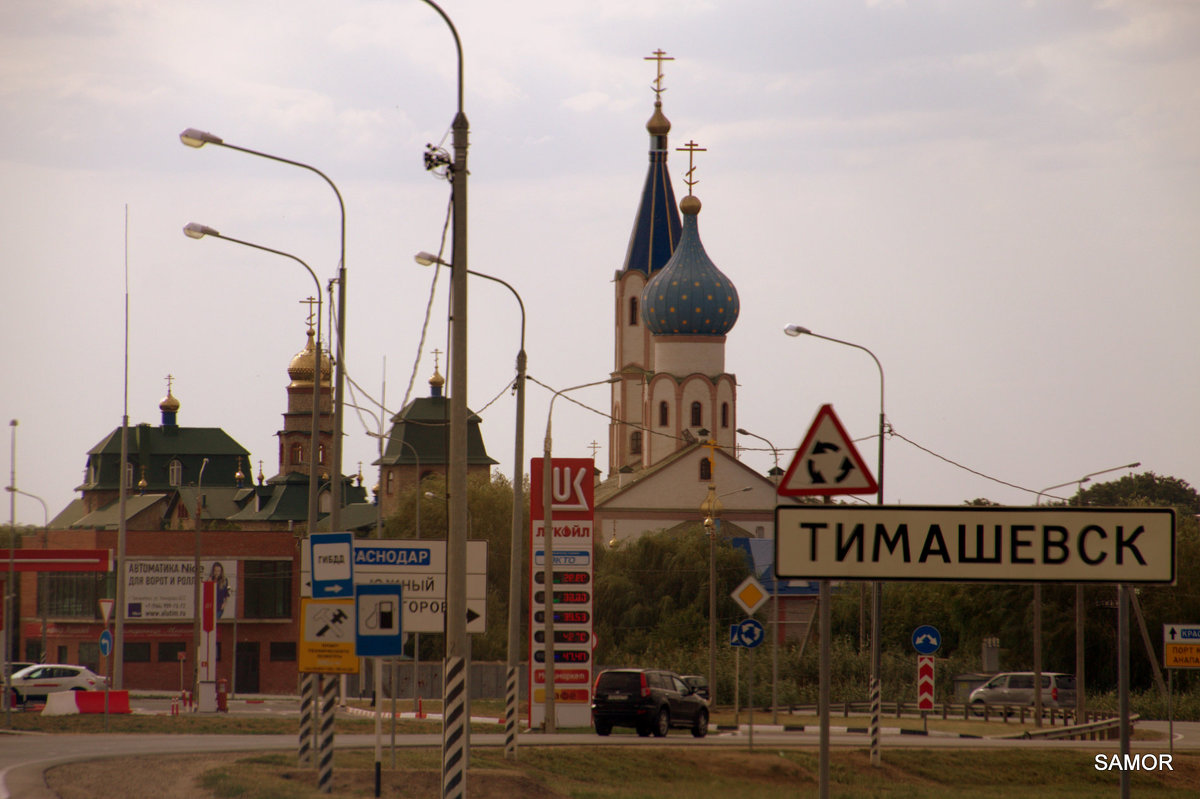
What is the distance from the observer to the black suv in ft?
108

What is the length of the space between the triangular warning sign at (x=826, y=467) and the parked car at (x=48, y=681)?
1593 inches

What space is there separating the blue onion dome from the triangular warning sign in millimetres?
75980

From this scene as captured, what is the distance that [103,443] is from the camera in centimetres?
11406

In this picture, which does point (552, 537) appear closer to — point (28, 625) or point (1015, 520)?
point (1015, 520)

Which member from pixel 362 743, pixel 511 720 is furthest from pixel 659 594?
pixel 511 720

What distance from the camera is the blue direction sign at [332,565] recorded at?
640 inches

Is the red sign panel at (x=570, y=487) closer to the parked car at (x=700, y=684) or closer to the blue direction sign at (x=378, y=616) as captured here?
the parked car at (x=700, y=684)

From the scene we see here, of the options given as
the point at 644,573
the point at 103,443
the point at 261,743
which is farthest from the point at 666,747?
the point at 103,443

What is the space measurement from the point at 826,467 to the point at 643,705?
2466cm

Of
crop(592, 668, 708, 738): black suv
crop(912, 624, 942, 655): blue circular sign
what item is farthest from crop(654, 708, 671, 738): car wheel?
crop(912, 624, 942, 655): blue circular sign


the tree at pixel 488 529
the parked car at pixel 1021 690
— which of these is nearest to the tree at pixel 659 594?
the tree at pixel 488 529

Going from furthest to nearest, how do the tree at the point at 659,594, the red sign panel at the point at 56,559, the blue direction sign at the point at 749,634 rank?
the tree at the point at 659,594 < the red sign panel at the point at 56,559 < the blue direction sign at the point at 749,634

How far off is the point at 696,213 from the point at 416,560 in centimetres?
6984

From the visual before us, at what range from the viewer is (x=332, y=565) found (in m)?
16.4
